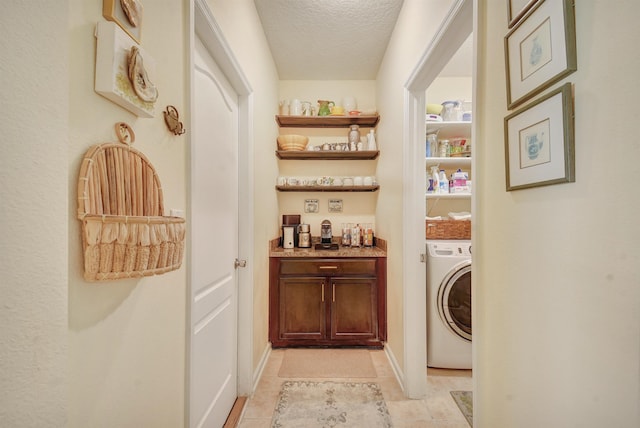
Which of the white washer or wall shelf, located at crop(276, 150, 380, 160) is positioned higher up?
wall shelf, located at crop(276, 150, 380, 160)

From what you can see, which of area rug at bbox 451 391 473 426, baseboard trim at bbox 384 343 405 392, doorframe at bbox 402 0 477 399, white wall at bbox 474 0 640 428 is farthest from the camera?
baseboard trim at bbox 384 343 405 392

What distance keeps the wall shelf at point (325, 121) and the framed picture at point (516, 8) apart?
2070 millimetres

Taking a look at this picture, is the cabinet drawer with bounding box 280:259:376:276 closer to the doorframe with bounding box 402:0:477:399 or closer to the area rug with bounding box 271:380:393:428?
the doorframe with bounding box 402:0:477:399

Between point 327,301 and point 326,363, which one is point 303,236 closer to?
point 327,301

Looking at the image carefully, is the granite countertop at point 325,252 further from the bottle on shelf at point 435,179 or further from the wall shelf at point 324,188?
the bottle on shelf at point 435,179

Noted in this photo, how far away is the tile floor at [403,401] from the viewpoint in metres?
1.71

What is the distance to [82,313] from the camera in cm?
61

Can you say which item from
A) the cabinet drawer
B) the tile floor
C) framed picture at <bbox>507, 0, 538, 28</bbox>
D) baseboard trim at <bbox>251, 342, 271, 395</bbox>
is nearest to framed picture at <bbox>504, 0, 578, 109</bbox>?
framed picture at <bbox>507, 0, 538, 28</bbox>

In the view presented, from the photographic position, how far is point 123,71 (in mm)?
676

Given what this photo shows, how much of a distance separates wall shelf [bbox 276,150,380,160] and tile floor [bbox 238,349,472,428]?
1988 millimetres

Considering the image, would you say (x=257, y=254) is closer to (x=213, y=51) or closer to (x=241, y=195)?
(x=241, y=195)

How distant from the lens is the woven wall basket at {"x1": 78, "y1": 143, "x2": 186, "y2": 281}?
0.58 metres

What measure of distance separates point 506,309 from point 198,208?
1.26 m

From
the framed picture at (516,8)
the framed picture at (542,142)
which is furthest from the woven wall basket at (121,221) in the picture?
the framed picture at (516,8)
